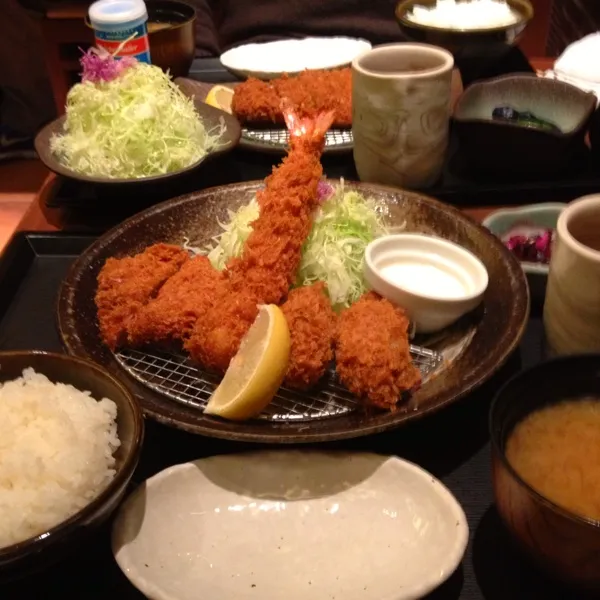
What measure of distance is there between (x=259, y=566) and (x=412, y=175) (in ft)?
4.64

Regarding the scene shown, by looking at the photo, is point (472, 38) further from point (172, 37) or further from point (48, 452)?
point (48, 452)

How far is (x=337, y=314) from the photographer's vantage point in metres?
1.71

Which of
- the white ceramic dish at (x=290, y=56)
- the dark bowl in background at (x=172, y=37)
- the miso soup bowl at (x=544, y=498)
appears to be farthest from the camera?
the white ceramic dish at (x=290, y=56)

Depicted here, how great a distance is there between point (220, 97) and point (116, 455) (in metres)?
1.90

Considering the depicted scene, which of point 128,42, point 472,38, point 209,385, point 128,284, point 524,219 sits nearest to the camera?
point 209,385

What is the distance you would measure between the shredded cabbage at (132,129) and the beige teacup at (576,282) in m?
1.32

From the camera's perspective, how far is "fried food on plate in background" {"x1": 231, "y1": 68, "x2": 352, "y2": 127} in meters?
2.59

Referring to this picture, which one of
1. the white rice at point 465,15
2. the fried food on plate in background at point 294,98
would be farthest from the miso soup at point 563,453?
the white rice at point 465,15

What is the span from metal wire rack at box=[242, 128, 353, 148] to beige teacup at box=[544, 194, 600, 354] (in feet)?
3.91

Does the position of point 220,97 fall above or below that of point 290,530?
above

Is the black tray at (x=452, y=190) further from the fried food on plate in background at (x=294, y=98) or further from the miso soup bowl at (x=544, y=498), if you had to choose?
the miso soup bowl at (x=544, y=498)

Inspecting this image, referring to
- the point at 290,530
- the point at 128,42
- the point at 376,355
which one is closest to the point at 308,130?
the point at 376,355

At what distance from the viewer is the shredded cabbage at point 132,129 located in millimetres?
2307

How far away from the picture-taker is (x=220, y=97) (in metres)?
2.79
